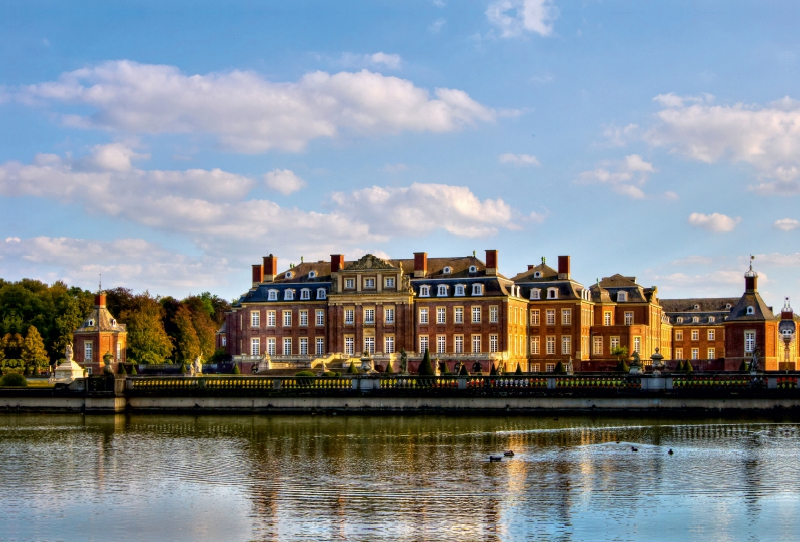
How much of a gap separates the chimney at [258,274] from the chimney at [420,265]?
13843 mm

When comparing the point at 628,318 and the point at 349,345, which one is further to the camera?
the point at 628,318

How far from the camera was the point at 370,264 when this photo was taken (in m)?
82.7

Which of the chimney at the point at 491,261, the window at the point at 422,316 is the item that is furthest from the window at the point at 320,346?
the chimney at the point at 491,261

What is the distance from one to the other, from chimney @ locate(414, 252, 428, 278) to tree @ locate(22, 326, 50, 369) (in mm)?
30798

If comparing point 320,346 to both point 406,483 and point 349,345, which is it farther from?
point 406,483

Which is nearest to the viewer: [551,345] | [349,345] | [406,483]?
[406,483]

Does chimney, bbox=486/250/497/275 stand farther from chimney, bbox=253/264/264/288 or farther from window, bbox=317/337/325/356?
chimney, bbox=253/264/264/288

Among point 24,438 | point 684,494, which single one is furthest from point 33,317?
point 684,494

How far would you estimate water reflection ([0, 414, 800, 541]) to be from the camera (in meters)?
17.7

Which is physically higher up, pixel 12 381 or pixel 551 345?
pixel 551 345

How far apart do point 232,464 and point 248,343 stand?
61.3 metres

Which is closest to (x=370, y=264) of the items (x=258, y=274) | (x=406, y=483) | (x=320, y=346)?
(x=320, y=346)

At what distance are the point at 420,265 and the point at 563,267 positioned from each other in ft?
37.9

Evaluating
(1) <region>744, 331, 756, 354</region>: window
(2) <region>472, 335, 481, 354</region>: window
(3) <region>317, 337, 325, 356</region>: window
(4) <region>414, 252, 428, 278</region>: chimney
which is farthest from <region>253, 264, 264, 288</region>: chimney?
(1) <region>744, 331, 756, 354</region>: window
